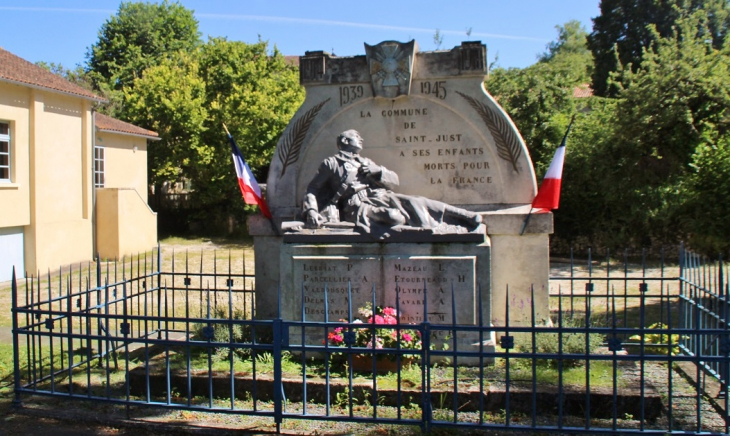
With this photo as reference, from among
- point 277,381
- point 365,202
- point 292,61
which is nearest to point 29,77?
point 365,202

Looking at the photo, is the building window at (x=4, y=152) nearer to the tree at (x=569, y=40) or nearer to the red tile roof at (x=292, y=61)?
the red tile roof at (x=292, y=61)

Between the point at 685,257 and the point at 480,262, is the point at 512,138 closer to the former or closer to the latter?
the point at 480,262

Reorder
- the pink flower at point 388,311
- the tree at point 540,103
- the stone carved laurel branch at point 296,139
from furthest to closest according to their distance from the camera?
1. the tree at point 540,103
2. the stone carved laurel branch at point 296,139
3. the pink flower at point 388,311

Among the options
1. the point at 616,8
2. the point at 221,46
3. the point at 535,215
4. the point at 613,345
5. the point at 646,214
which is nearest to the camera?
the point at 613,345

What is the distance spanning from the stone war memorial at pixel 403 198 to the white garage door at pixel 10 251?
10363mm

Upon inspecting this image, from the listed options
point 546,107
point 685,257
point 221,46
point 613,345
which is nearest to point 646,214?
point 546,107

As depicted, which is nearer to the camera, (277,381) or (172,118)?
(277,381)

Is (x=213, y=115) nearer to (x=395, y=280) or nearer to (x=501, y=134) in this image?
(x=501, y=134)

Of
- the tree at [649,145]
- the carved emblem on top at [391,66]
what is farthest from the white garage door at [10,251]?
the tree at [649,145]

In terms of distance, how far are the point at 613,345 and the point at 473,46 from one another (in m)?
3.99

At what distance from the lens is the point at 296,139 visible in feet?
26.0

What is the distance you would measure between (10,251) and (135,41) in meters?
26.0

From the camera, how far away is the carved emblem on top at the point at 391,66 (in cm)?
752

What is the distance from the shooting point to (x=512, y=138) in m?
7.48
